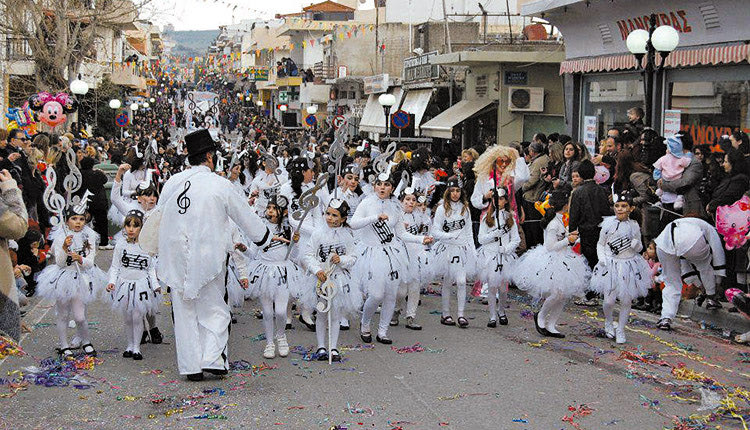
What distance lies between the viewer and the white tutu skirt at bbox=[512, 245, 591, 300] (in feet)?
33.8

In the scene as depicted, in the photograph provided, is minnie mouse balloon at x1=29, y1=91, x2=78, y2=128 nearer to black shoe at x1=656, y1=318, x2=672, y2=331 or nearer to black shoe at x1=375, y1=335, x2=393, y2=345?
black shoe at x1=375, y1=335, x2=393, y2=345

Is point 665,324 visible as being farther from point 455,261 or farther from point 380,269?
point 380,269

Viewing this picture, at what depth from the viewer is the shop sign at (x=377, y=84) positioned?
142 ft

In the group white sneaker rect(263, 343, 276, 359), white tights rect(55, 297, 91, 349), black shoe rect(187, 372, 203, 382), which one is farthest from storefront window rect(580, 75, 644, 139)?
black shoe rect(187, 372, 203, 382)

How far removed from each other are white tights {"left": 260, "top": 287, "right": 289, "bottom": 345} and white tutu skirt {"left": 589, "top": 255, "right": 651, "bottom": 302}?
10.7 ft

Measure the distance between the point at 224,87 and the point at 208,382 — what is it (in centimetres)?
14184

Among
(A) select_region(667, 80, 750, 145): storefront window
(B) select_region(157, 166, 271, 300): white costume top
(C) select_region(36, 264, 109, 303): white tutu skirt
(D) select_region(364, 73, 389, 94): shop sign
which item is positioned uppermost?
(D) select_region(364, 73, 389, 94): shop sign

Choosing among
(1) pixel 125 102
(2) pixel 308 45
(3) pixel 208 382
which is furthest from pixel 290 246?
(2) pixel 308 45

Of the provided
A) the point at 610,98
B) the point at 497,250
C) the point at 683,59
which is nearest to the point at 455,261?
the point at 497,250

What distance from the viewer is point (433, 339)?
34.2 feet

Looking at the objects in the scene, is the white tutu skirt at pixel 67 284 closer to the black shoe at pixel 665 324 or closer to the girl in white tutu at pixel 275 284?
the girl in white tutu at pixel 275 284

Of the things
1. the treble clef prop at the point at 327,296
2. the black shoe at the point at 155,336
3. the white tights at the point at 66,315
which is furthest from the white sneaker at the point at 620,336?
the white tights at the point at 66,315

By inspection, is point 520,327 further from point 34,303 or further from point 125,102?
point 125,102

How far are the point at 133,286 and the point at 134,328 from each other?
1.29 ft
